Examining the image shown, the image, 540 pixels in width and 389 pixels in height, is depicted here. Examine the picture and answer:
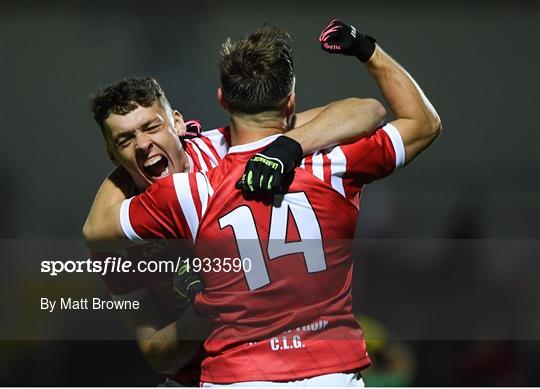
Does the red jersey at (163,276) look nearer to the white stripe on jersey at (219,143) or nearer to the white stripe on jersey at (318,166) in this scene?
the white stripe on jersey at (219,143)

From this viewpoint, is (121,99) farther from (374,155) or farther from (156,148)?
(374,155)

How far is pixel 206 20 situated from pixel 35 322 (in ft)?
12.5

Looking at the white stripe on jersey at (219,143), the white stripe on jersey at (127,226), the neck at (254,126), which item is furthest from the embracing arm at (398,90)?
the white stripe on jersey at (127,226)

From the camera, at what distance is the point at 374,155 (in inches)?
135

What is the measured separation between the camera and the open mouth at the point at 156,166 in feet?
12.5

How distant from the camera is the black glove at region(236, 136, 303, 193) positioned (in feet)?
10.5

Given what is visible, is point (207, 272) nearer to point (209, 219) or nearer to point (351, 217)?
point (209, 219)

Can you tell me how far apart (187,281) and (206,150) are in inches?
21.6

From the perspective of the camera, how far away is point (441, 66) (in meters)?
9.63

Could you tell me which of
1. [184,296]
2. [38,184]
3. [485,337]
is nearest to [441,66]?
[485,337]

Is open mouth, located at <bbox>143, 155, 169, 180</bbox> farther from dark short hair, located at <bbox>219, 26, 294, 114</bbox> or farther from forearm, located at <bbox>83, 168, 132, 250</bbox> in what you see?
dark short hair, located at <bbox>219, 26, 294, 114</bbox>

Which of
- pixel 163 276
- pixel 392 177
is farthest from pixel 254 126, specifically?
pixel 392 177

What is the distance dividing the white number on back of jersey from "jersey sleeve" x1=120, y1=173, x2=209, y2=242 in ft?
0.40

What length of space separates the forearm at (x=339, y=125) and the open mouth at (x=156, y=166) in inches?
25.0
